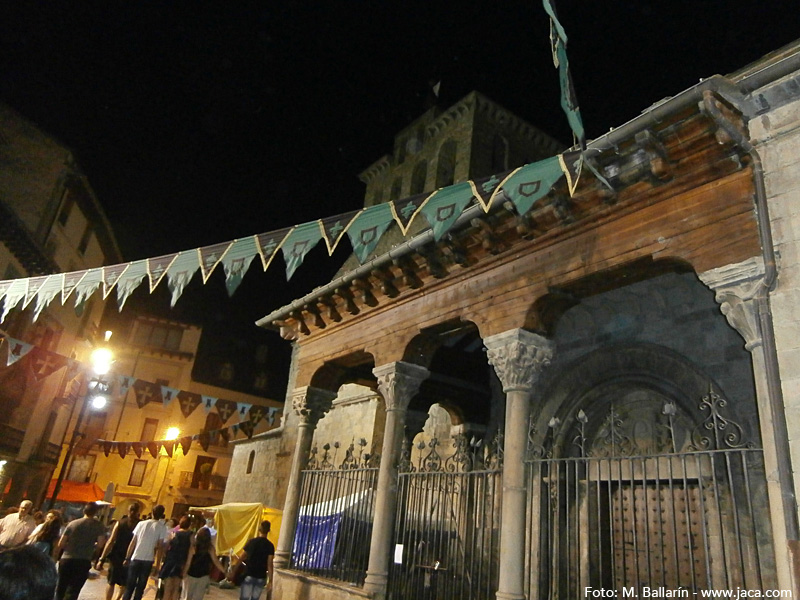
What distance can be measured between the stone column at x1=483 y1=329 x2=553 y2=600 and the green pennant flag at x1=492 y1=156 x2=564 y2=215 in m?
1.82

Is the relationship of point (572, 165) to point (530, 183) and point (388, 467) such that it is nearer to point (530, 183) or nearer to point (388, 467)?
point (530, 183)

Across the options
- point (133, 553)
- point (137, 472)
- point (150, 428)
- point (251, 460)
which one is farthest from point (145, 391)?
point (150, 428)

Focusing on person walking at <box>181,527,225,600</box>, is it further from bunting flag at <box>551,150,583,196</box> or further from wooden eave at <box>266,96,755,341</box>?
bunting flag at <box>551,150,583,196</box>

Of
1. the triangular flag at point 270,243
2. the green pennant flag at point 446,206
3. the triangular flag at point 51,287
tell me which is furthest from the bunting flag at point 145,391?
the green pennant flag at point 446,206

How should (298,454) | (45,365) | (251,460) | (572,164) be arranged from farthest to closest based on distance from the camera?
(251,460), (45,365), (298,454), (572,164)

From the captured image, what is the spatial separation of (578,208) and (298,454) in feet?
20.6

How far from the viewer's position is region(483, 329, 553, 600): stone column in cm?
565

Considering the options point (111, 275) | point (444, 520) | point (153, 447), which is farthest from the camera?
point (153, 447)

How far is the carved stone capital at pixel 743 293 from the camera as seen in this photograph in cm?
429

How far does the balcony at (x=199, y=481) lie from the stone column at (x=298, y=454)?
2642 cm

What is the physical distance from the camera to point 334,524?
8.84 meters

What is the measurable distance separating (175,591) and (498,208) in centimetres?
655

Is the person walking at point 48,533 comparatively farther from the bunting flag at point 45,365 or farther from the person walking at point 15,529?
the bunting flag at point 45,365

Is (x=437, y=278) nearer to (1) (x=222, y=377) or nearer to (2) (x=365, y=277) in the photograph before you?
(2) (x=365, y=277)
